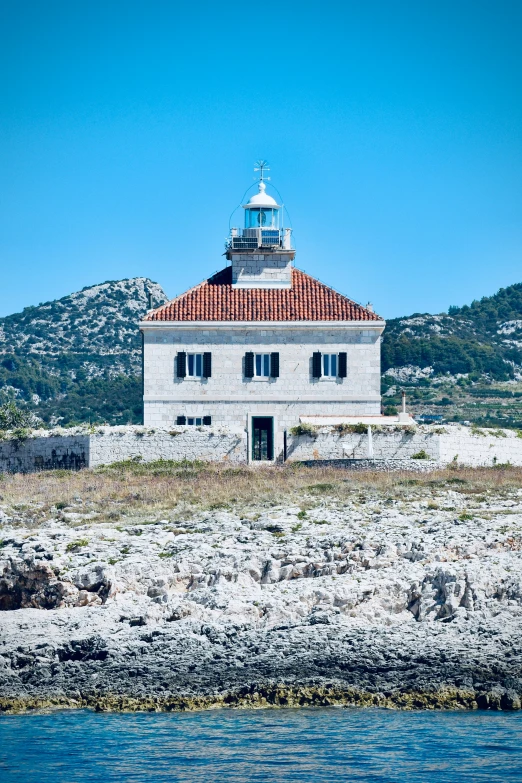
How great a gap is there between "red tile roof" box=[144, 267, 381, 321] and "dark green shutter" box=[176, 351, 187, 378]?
3.96 ft

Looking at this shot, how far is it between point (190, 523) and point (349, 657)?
8.47 m

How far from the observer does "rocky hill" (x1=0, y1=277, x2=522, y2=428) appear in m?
75.2

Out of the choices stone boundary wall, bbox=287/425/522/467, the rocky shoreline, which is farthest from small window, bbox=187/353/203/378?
the rocky shoreline

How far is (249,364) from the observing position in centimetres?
4203

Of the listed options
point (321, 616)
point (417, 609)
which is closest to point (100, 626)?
point (321, 616)

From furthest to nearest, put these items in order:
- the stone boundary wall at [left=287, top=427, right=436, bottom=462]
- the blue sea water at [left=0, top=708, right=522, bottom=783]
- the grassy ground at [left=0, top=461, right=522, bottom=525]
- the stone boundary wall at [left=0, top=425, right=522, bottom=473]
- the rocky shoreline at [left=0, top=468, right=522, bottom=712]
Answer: the stone boundary wall at [left=287, top=427, right=436, bottom=462] → the stone boundary wall at [left=0, top=425, right=522, bottom=473] → the grassy ground at [left=0, top=461, right=522, bottom=525] → the rocky shoreline at [left=0, top=468, right=522, bottom=712] → the blue sea water at [left=0, top=708, right=522, bottom=783]

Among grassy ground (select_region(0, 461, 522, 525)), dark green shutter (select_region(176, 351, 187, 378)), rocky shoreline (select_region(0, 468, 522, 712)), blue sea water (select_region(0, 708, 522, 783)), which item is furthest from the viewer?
dark green shutter (select_region(176, 351, 187, 378))

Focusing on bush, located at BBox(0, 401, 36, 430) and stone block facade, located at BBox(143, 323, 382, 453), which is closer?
stone block facade, located at BBox(143, 323, 382, 453)

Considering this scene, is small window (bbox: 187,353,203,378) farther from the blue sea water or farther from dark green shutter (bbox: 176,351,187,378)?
the blue sea water

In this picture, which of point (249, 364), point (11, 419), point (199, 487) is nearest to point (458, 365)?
point (11, 419)

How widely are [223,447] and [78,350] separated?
59017 millimetres

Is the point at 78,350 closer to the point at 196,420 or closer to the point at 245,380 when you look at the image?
the point at 196,420

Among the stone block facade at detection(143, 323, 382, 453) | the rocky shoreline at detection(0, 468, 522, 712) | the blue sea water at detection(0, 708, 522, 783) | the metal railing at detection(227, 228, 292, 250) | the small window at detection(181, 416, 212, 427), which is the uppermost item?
the metal railing at detection(227, 228, 292, 250)

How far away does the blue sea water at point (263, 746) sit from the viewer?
685 inches
